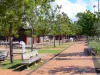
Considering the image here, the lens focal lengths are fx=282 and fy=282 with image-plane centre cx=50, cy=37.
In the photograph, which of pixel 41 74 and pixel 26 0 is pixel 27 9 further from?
pixel 41 74

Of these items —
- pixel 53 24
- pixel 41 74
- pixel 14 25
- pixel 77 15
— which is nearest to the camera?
pixel 41 74

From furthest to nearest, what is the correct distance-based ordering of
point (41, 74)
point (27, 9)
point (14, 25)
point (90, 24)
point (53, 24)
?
point (90, 24), point (53, 24), point (14, 25), point (27, 9), point (41, 74)

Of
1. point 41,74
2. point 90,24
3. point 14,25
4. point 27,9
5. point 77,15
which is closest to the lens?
point 41,74

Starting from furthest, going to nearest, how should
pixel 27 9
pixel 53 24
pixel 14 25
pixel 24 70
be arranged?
1. pixel 53 24
2. pixel 14 25
3. pixel 27 9
4. pixel 24 70

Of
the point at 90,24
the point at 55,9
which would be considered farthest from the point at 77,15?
the point at 55,9

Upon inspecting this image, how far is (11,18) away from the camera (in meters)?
16.1

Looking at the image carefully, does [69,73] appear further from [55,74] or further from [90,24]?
[90,24]

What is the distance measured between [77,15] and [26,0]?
13077 centimetres

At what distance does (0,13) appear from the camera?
14.6m

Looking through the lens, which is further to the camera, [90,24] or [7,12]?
[90,24]

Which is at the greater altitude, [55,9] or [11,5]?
[55,9]

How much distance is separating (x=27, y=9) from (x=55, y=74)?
459 cm

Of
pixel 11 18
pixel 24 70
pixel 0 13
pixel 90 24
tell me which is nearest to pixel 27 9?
pixel 11 18

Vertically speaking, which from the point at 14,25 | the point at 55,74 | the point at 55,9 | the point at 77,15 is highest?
the point at 77,15
